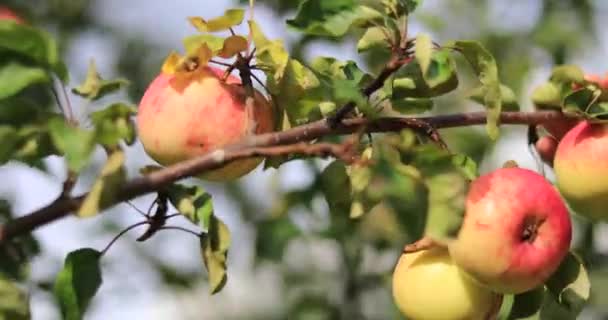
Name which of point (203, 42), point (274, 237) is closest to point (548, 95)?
point (203, 42)

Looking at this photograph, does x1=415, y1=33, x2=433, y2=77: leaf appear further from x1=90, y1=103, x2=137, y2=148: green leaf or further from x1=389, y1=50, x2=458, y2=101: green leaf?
x1=90, y1=103, x2=137, y2=148: green leaf

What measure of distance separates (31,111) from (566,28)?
6.10ft

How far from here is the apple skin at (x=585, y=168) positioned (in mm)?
1148

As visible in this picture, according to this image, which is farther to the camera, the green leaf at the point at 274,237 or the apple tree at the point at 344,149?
the green leaf at the point at 274,237

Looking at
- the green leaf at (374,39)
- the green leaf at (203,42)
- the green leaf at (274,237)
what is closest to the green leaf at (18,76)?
the green leaf at (203,42)

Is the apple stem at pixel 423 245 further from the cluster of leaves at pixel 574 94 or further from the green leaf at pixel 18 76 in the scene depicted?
the green leaf at pixel 18 76

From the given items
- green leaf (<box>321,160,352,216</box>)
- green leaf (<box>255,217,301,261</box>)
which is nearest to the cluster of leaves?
green leaf (<box>321,160,352,216</box>)

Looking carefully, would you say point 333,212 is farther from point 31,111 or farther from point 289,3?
point 289,3

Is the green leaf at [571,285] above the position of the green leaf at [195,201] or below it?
below

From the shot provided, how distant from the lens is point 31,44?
971 millimetres

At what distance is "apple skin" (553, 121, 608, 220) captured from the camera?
3.77 feet

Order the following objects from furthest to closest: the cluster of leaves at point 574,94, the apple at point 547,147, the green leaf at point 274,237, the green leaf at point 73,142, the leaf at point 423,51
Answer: the green leaf at point 274,237
the apple at point 547,147
the cluster of leaves at point 574,94
the leaf at point 423,51
the green leaf at point 73,142

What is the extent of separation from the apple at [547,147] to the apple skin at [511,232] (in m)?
0.15

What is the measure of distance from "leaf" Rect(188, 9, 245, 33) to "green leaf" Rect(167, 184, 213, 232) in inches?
6.3
